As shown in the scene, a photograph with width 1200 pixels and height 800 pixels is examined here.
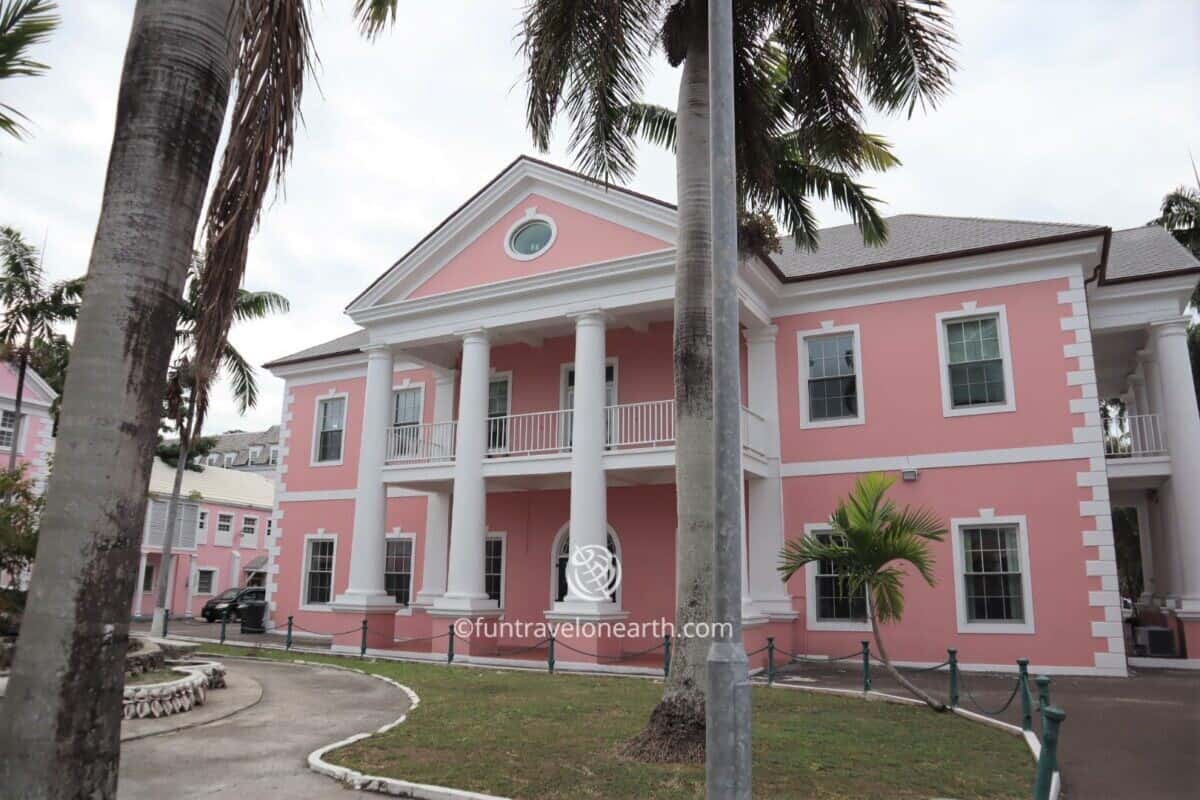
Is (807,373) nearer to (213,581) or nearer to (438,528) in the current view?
(438,528)

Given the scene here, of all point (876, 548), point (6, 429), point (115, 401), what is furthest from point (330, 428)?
point (115, 401)

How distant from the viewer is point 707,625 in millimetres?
7828

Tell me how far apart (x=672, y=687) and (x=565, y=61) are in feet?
23.0

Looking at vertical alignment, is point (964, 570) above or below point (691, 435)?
below

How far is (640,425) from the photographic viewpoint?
A: 1711cm

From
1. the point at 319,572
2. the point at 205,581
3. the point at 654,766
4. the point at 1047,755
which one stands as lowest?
the point at 654,766

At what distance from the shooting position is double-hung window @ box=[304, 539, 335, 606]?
73.7ft

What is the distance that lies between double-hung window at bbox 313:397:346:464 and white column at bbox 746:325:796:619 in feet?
39.0

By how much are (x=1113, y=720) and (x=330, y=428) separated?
64.4ft

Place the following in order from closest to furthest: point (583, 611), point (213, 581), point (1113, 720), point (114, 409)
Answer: point (114, 409)
point (1113, 720)
point (583, 611)
point (213, 581)

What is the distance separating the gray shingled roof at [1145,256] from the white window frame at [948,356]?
2504 mm

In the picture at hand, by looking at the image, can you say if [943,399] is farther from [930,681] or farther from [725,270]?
[725,270]

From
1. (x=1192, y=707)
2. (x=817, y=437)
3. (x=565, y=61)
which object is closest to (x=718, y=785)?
(x=565, y=61)

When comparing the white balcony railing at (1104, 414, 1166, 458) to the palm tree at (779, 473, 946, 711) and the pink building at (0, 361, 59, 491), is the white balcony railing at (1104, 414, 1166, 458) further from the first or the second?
the pink building at (0, 361, 59, 491)
